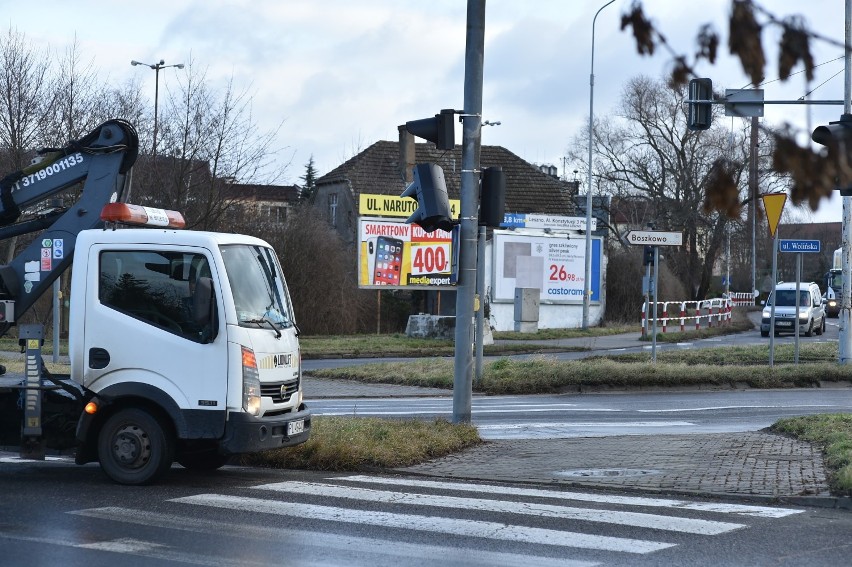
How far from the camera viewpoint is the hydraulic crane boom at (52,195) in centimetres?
1098

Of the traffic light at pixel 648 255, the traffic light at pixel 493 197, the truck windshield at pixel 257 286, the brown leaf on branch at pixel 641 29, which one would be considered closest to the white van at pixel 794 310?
the traffic light at pixel 648 255

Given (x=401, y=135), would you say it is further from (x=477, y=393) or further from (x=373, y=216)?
(x=477, y=393)

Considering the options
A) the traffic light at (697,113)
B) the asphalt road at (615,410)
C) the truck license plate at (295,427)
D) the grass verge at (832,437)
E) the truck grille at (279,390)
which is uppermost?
the traffic light at (697,113)

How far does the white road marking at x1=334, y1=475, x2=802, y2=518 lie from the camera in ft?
29.7

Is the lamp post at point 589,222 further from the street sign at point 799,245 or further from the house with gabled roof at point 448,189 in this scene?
the street sign at point 799,245

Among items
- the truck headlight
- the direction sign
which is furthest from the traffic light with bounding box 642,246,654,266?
the truck headlight

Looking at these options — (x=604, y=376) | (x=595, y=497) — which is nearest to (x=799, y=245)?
(x=604, y=376)

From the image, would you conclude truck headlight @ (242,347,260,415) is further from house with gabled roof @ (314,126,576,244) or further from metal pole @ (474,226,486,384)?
house with gabled roof @ (314,126,576,244)

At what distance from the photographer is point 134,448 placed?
988cm

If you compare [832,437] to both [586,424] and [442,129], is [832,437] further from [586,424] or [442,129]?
[442,129]

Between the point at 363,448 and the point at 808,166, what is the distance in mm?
7793

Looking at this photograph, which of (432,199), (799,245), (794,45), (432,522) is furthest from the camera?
(799,245)

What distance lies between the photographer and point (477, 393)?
21391 mm

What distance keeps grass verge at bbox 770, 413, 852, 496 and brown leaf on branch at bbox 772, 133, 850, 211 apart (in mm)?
5927
